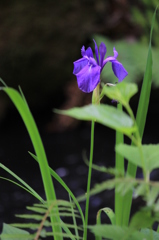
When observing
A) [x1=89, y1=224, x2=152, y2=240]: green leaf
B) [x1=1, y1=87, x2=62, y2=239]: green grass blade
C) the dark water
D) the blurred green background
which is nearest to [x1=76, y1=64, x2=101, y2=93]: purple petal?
[x1=1, y1=87, x2=62, y2=239]: green grass blade

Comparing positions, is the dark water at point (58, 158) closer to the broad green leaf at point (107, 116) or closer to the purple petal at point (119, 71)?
the purple petal at point (119, 71)

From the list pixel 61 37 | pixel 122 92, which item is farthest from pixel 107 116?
pixel 61 37

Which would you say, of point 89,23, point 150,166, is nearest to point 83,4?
point 89,23

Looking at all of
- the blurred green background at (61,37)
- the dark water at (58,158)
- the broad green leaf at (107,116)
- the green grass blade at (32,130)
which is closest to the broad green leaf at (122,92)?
the broad green leaf at (107,116)

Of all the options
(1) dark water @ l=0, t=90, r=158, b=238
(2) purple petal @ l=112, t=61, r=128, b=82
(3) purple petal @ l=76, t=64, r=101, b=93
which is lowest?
(1) dark water @ l=0, t=90, r=158, b=238

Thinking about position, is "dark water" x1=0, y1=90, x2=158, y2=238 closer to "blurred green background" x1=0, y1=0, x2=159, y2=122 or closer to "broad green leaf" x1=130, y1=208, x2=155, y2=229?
"blurred green background" x1=0, y1=0, x2=159, y2=122

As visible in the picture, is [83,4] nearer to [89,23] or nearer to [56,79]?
[89,23]
